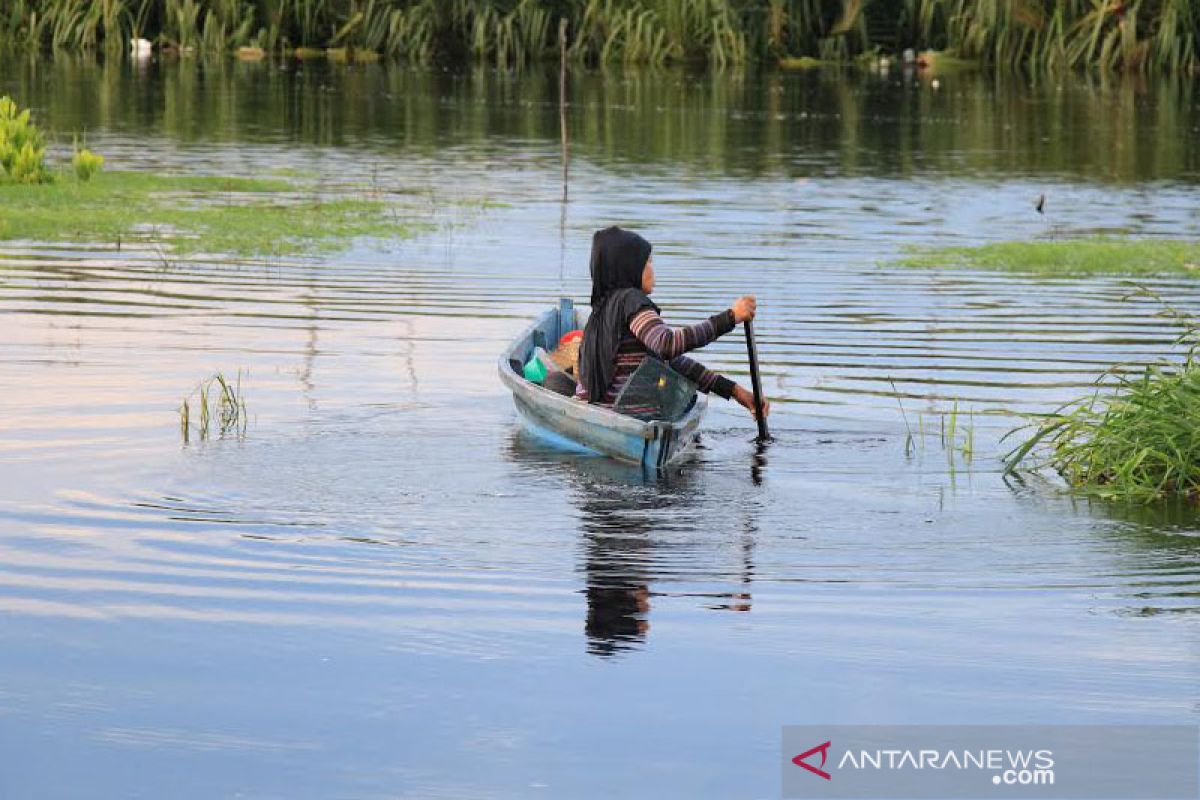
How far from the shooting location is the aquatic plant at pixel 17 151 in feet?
72.6

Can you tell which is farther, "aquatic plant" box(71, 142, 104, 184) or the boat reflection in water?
"aquatic plant" box(71, 142, 104, 184)

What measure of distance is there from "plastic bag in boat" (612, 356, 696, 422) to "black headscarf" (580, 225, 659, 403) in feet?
0.71

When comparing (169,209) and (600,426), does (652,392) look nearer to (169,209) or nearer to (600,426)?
(600,426)

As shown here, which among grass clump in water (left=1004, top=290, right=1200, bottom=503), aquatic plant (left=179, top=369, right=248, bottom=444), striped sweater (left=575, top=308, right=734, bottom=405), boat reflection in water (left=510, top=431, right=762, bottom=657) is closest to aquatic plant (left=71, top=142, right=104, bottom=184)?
aquatic plant (left=179, top=369, right=248, bottom=444)

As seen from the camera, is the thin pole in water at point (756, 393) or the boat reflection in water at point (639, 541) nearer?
the boat reflection in water at point (639, 541)

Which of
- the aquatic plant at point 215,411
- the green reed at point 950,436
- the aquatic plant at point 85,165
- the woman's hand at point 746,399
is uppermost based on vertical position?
the aquatic plant at point 85,165

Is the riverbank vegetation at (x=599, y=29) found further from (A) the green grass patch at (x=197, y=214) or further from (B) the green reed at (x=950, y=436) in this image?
(B) the green reed at (x=950, y=436)

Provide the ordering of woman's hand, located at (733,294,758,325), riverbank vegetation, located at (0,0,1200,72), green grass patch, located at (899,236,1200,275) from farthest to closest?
riverbank vegetation, located at (0,0,1200,72) → green grass patch, located at (899,236,1200,275) → woman's hand, located at (733,294,758,325)

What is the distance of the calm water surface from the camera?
691cm

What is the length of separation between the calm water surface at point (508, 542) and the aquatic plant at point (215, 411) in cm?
12

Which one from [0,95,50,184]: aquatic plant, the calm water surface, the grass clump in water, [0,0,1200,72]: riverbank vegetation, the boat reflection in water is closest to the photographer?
→ the calm water surface

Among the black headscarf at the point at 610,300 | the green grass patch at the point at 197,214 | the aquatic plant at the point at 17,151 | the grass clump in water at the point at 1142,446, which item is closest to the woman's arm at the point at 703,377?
the black headscarf at the point at 610,300

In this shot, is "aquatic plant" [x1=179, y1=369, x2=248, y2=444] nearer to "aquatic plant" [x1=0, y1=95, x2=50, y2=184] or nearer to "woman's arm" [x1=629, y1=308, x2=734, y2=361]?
"woman's arm" [x1=629, y1=308, x2=734, y2=361]

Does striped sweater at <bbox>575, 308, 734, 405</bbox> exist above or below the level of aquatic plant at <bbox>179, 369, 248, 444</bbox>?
above
